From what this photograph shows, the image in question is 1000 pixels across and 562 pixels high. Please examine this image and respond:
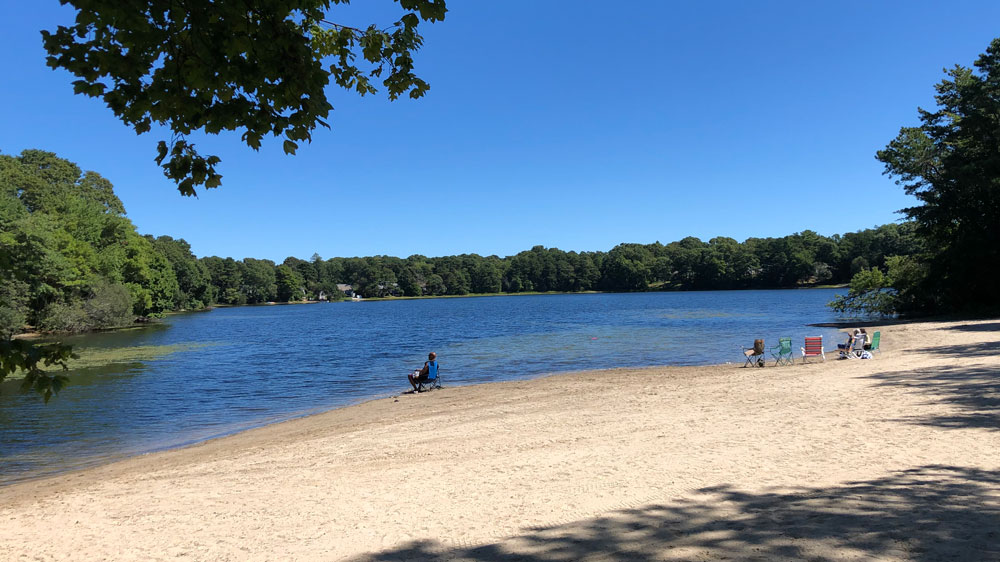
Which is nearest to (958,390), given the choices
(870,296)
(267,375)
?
(267,375)

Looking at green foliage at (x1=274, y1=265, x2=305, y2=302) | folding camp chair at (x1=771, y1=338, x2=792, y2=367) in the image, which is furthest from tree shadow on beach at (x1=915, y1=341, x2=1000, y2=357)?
green foliage at (x1=274, y1=265, x2=305, y2=302)

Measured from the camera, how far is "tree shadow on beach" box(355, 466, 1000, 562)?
14.3ft

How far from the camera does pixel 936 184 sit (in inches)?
1396

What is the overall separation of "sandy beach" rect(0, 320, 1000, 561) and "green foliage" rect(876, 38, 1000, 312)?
27.1m

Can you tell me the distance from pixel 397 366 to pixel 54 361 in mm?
23464

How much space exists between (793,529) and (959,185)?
38730 mm

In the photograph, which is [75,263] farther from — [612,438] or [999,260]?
[999,260]

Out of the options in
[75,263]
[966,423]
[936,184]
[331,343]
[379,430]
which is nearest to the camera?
[966,423]

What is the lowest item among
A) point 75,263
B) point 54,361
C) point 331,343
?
point 331,343

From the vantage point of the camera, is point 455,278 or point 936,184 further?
point 455,278

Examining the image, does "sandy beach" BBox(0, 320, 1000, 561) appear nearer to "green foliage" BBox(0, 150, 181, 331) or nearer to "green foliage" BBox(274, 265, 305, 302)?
"green foliage" BBox(0, 150, 181, 331)

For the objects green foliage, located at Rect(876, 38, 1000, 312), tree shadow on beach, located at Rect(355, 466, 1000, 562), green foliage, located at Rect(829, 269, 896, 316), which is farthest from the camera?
green foliage, located at Rect(829, 269, 896, 316)

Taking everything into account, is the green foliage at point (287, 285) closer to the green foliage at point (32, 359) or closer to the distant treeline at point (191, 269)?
the distant treeline at point (191, 269)

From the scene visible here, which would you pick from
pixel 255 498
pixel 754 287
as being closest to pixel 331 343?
pixel 255 498
